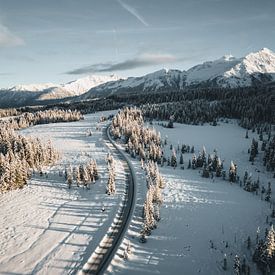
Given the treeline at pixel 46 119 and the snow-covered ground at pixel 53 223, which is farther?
the treeline at pixel 46 119

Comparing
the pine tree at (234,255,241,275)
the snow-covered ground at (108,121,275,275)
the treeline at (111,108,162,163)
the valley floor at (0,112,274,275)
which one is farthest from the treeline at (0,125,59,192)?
the pine tree at (234,255,241,275)

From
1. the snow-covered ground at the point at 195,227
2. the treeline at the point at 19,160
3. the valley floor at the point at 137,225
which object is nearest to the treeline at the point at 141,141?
the valley floor at the point at 137,225

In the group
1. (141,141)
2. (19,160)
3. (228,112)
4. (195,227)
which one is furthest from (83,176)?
(228,112)

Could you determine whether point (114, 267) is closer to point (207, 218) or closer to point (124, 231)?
point (124, 231)

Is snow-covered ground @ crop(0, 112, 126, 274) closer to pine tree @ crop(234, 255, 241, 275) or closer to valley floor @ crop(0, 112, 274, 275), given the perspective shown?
valley floor @ crop(0, 112, 274, 275)

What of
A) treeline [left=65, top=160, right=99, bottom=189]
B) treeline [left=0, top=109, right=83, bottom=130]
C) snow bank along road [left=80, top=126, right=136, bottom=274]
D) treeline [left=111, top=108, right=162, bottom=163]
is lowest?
snow bank along road [left=80, top=126, right=136, bottom=274]

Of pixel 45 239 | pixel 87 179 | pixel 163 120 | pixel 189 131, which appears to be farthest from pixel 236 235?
pixel 163 120

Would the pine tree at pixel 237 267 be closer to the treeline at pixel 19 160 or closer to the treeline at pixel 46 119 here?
the treeline at pixel 19 160

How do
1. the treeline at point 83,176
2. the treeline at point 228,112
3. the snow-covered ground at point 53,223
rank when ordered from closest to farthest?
1. the snow-covered ground at point 53,223
2. the treeline at point 83,176
3. the treeline at point 228,112
